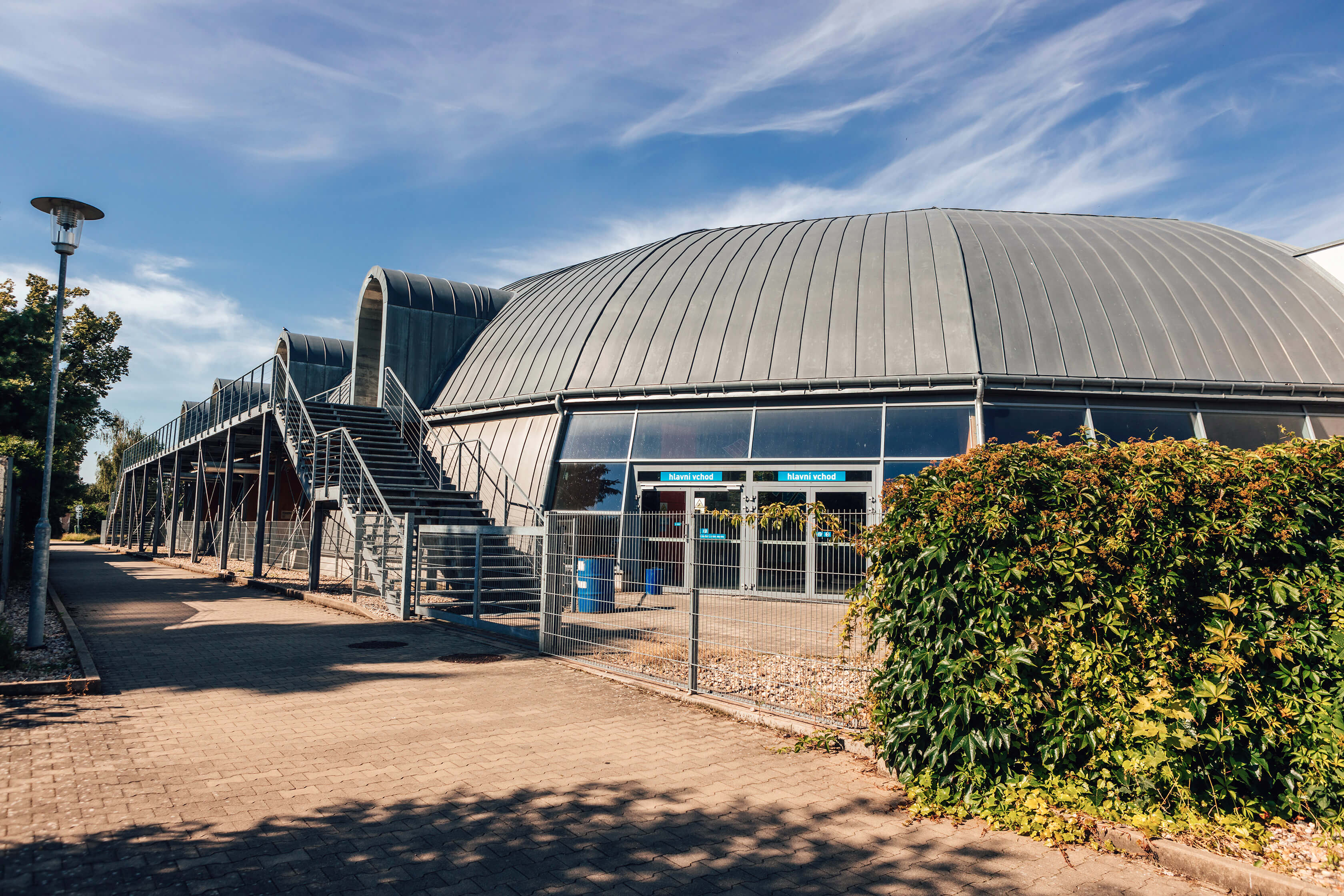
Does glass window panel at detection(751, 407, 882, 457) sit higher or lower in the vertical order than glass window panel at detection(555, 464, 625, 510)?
higher

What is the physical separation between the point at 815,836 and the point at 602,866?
1.37 meters

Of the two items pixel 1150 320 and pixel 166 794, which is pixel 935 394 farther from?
pixel 166 794

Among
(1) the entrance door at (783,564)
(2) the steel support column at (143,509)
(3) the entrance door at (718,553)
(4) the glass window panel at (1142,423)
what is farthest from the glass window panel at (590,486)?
(2) the steel support column at (143,509)

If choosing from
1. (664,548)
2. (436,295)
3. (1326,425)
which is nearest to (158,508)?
(436,295)

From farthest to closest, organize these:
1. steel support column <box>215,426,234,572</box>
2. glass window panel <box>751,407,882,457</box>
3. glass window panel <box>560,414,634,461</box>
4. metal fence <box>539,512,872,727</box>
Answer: steel support column <box>215,426,234,572</box>, glass window panel <box>560,414,634,461</box>, glass window panel <box>751,407,882,457</box>, metal fence <box>539,512,872,727</box>

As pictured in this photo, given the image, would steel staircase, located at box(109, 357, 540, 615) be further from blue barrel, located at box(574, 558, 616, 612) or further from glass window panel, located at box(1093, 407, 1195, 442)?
glass window panel, located at box(1093, 407, 1195, 442)

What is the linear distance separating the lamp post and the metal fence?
6.40 m

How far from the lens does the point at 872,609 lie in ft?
20.4

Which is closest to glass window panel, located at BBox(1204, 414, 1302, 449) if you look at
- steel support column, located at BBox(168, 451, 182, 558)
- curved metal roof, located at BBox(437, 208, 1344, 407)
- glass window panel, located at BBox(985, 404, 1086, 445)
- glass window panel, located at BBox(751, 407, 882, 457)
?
curved metal roof, located at BBox(437, 208, 1344, 407)

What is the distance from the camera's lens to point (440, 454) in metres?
25.4

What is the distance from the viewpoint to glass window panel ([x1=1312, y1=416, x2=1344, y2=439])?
17.3 meters

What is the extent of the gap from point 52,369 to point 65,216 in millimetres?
2014

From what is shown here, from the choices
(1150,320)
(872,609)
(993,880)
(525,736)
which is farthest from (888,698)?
(1150,320)

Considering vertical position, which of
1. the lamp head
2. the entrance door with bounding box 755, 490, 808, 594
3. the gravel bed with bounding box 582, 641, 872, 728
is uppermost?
the lamp head
